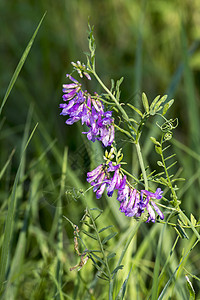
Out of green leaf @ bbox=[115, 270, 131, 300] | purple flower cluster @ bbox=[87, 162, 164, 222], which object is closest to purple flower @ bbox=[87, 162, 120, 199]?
purple flower cluster @ bbox=[87, 162, 164, 222]

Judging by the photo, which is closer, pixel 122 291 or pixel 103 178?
pixel 103 178

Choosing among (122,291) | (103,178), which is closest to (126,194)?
(103,178)

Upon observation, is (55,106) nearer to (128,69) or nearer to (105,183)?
(128,69)

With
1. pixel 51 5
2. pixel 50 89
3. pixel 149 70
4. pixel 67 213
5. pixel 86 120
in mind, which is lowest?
pixel 86 120

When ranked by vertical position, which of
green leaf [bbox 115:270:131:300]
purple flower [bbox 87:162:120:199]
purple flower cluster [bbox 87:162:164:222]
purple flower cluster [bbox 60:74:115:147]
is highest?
purple flower cluster [bbox 60:74:115:147]

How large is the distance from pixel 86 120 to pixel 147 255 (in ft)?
2.90

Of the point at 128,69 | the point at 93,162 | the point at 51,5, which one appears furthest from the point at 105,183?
the point at 51,5

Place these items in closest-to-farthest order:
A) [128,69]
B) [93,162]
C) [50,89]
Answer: [93,162]
[128,69]
[50,89]

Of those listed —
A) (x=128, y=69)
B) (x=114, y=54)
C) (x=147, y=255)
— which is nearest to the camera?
(x=147, y=255)

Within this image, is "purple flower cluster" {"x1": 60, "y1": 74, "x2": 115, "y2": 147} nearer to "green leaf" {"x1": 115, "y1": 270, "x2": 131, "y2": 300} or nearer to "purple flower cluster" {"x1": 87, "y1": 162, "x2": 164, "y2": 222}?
"purple flower cluster" {"x1": 87, "y1": 162, "x2": 164, "y2": 222}

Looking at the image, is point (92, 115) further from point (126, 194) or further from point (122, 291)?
point (122, 291)

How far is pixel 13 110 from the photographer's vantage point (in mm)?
2443

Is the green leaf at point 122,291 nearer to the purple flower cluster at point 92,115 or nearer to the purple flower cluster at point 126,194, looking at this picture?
the purple flower cluster at point 126,194

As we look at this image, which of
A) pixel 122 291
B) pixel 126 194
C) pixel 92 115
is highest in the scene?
pixel 92 115
